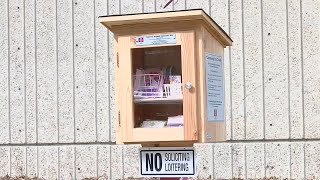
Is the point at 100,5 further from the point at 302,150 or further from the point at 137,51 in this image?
the point at 137,51

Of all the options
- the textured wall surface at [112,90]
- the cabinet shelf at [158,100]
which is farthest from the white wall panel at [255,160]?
the cabinet shelf at [158,100]

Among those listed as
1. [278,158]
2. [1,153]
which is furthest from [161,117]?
[1,153]

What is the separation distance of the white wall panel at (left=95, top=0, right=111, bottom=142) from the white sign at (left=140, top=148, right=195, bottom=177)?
3.25 m

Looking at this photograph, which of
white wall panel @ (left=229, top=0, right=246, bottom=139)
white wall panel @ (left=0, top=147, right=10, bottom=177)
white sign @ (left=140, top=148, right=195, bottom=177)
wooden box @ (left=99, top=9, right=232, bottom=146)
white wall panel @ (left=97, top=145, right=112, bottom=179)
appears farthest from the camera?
white wall panel @ (left=0, top=147, right=10, bottom=177)

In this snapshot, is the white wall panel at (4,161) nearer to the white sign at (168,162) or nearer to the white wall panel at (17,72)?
the white wall panel at (17,72)

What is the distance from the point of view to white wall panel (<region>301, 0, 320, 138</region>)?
7.46m

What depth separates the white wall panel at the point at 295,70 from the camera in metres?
7.50

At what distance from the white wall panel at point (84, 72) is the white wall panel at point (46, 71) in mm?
238

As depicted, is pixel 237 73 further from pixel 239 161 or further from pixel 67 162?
pixel 67 162

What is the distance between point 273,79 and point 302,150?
699mm

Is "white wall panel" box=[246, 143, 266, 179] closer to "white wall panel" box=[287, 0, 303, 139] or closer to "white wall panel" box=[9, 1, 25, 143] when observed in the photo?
"white wall panel" box=[287, 0, 303, 139]

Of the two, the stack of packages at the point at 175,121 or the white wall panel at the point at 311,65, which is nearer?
the stack of packages at the point at 175,121

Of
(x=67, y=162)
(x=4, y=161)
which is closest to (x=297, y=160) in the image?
(x=67, y=162)

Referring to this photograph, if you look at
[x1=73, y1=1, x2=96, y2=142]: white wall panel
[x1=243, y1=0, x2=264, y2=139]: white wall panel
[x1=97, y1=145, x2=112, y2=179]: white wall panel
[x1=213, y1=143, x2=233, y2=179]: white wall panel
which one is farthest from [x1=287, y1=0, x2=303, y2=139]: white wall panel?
[x1=73, y1=1, x2=96, y2=142]: white wall panel
